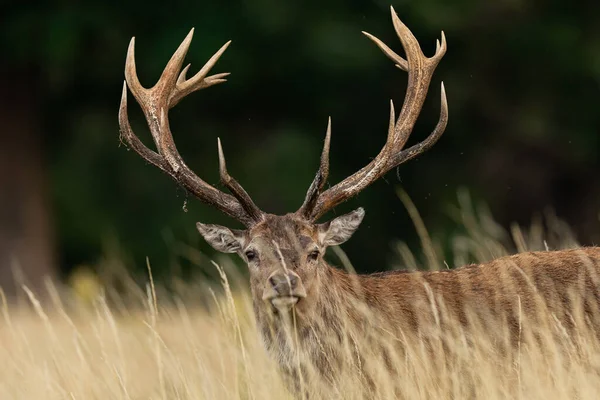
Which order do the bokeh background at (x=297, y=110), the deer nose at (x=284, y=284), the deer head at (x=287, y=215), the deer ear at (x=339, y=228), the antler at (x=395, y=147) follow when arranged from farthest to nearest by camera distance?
the bokeh background at (x=297, y=110)
the deer ear at (x=339, y=228)
the antler at (x=395, y=147)
the deer head at (x=287, y=215)
the deer nose at (x=284, y=284)

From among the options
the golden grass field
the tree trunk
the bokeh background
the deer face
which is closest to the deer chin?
the deer face

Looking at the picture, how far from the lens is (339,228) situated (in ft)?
18.5

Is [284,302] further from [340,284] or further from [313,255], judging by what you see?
[340,284]

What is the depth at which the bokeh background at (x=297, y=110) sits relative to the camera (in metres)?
13.2

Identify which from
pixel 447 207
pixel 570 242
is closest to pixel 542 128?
pixel 447 207

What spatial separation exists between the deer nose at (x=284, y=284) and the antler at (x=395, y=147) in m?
0.47

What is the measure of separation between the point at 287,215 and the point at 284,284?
48 centimetres

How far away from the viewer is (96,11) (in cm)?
1286

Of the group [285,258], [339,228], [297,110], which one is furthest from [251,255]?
[297,110]

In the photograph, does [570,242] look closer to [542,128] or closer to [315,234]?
[315,234]

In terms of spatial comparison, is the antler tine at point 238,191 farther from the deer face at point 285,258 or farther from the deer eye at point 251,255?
the deer eye at point 251,255

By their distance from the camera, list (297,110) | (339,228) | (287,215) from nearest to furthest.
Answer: (287,215) < (339,228) < (297,110)

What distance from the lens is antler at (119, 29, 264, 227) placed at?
18.0 ft

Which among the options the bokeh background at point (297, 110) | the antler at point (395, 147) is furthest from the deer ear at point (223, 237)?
the bokeh background at point (297, 110)
